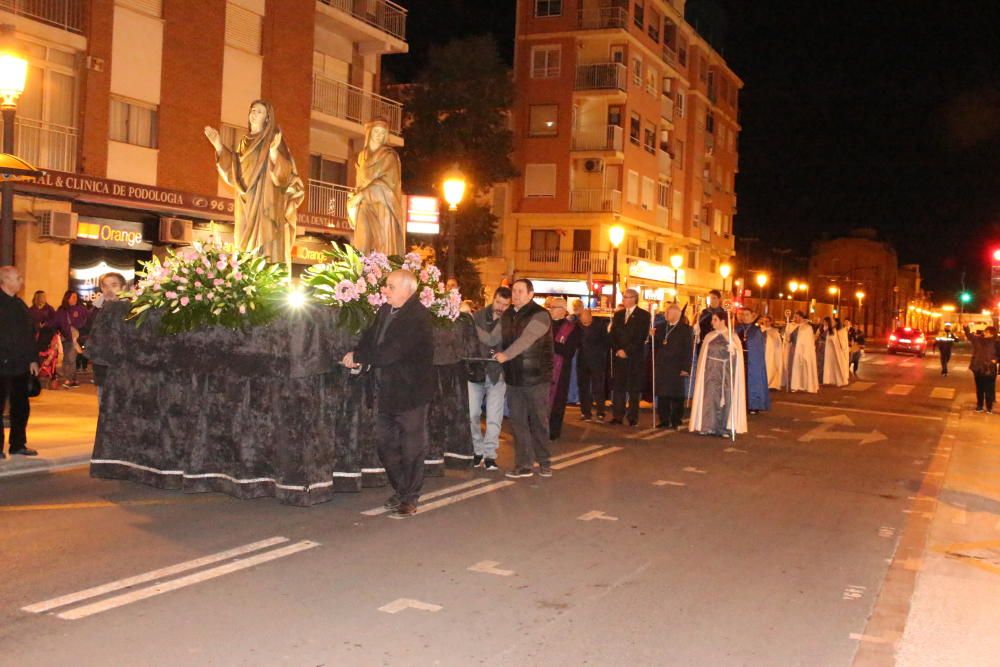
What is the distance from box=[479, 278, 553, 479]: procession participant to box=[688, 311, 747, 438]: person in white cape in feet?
15.8

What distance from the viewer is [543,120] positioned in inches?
1796

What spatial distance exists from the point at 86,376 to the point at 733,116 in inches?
2004

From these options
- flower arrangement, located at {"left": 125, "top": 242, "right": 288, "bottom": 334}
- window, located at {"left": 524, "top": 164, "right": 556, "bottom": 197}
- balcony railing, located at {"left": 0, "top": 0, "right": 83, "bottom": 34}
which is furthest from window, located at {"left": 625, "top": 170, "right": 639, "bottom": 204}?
flower arrangement, located at {"left": 125, "top": 242, "right": 288, "bottom": 334}

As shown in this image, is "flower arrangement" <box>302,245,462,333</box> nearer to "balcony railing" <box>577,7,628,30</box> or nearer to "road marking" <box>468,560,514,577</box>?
"road marking" <box>468,560,514,577</box>

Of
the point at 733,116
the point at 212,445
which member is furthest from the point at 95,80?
the point at 733,116

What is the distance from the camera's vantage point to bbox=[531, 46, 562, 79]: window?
148 feet

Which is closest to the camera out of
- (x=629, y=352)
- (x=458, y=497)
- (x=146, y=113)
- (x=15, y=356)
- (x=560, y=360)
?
(x=458, y=497)

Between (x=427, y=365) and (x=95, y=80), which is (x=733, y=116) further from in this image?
(x=427, y=365)

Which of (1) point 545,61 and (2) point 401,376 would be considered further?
(1) point 545,61

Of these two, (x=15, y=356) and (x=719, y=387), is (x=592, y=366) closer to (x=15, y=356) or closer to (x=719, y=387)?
(x=719, y=387)

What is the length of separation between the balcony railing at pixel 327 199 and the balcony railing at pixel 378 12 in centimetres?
515

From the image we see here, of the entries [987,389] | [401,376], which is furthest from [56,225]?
[987,389]

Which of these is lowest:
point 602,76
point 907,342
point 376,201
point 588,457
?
point 588,457

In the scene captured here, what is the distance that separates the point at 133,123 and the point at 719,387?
1525cm
